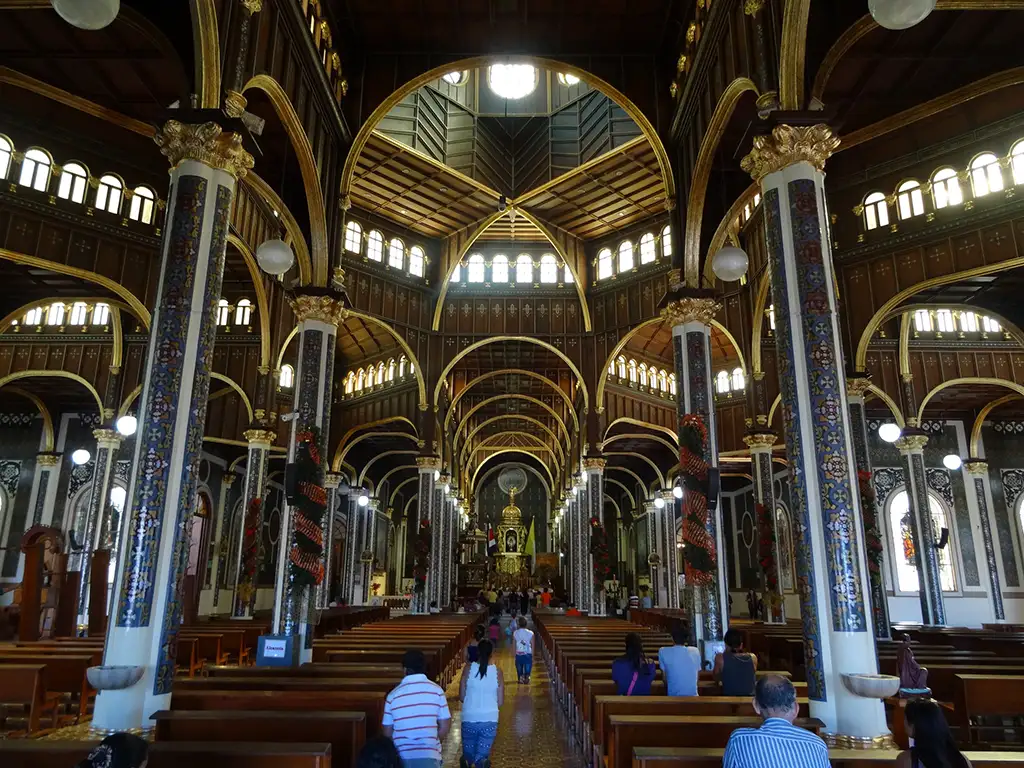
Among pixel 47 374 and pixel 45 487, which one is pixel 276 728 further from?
pixel 45 487

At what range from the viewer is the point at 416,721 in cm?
524

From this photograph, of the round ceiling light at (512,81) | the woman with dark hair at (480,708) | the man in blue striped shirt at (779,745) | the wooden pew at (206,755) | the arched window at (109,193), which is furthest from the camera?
the round ceiling light at (512,81)

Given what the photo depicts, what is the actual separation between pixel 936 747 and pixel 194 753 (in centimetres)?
459

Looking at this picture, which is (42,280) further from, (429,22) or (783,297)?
(783,297)

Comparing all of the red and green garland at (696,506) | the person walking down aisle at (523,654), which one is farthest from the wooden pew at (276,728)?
the person walking down aisle at (523,654)

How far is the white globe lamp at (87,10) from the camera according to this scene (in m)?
6.54

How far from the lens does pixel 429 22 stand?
16312 millimetres

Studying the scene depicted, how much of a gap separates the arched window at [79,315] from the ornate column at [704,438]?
19.4m

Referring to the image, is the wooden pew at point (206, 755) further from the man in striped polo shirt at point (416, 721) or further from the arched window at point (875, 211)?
the arched window at point (875, 211)

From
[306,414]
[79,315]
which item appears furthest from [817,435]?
[79,315]

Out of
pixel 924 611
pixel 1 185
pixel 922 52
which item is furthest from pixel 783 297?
pixel 924 611

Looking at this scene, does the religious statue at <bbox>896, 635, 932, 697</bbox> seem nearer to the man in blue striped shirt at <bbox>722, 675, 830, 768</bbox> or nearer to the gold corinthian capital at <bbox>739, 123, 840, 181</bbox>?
the man in blue striped shirt at <bbox>722, 675, 830, 768</bbox>

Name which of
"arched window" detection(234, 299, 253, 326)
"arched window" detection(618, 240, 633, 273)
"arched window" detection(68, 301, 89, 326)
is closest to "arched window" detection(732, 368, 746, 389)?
"arched window" detection(618, 240, 633, 273)

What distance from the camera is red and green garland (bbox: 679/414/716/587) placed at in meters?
12.2
